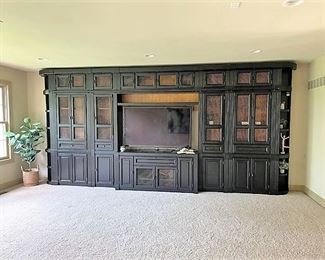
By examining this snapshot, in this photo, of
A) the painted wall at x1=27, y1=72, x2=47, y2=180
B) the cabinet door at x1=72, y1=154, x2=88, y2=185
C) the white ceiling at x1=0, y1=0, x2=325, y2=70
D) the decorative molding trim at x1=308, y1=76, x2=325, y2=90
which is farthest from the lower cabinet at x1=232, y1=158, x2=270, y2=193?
the painted wall at x1=27, y1=72, x2=47, y2=180

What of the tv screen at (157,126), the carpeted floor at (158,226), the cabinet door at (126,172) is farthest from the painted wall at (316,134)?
the cabinet door at (126,172)

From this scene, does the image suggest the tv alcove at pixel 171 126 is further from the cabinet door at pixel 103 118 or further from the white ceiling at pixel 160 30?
the white ceiling at pixel 160 30

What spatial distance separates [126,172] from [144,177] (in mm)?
392

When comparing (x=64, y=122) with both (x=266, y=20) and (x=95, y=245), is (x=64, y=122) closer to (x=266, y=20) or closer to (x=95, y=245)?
(x=95, y=245)

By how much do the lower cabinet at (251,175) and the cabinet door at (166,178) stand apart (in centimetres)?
120

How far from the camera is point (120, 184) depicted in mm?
5781

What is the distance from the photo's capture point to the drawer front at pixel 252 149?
533 centimetres

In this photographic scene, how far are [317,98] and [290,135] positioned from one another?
89 centimetres

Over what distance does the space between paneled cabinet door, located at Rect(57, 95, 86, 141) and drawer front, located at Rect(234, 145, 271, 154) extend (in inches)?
127

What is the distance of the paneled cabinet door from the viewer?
5918mm

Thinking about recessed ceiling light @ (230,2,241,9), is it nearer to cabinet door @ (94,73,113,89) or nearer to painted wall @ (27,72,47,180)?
cabinet door @ (94,73,113,89)

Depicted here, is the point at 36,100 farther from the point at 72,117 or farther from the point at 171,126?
the point at 171,126

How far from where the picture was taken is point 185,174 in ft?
18.2

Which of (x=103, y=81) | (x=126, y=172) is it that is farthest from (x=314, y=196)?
(x=103, y=81)
